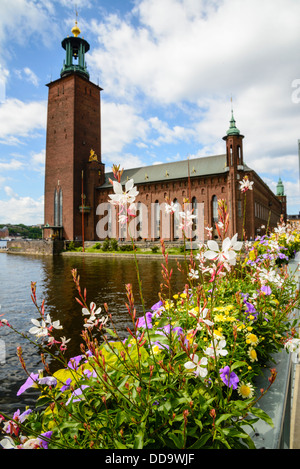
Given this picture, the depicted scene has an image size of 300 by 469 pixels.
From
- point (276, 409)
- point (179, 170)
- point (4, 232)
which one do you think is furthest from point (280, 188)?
point (276, 409)

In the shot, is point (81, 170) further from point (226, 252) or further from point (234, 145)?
point (226, 252)

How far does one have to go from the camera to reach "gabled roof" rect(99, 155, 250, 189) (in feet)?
154

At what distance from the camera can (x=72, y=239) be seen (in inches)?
2060

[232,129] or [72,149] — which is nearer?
[232,129]

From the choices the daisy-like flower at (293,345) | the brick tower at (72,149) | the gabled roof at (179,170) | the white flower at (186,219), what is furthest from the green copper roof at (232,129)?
the daisy-like flower at (293,345)

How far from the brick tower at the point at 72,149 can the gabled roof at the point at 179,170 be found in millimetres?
5069

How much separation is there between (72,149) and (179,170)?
20558 mm

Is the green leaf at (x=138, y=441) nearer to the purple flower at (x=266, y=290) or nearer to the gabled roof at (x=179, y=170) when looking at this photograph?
Answer: the purple flower at (x=266, y=290)

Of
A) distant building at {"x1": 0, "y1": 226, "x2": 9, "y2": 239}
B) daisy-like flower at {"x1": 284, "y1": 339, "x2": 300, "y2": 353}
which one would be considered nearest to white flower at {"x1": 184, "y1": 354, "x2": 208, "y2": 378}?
daisy-like flower at {"x1": 284, "y1": 339, "x2": 300, "y2": 353}

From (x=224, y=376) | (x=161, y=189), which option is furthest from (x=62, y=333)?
(x=161, y=189)

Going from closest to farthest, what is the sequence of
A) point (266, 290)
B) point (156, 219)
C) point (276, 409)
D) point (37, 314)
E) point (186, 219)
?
point (276, 409)
point (186, 219)
point (266, 290)
point (37, 314)
point (156, 219)

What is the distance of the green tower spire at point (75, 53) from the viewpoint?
5522 centimetres

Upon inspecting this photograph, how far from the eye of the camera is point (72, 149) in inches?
2089
